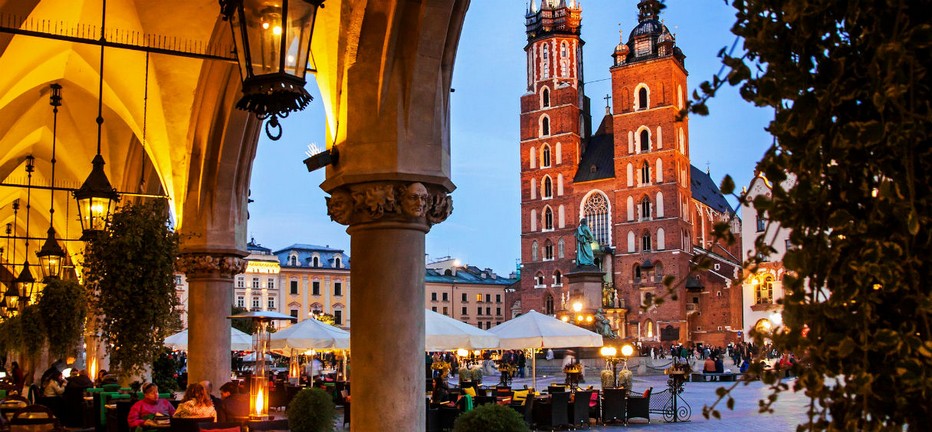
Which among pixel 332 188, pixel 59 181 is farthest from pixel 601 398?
pixel 59 181

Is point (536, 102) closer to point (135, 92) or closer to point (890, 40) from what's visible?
point (135, 92)

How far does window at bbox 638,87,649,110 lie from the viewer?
70125 millimetres

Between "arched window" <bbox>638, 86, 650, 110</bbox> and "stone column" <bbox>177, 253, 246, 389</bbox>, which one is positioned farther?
"arched window" <bbox>638, 86, 650, 110</bbox>

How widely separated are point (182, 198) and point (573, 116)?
63.2m

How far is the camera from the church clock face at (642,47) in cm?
7139

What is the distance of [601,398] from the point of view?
18109mm

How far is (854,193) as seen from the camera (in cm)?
182

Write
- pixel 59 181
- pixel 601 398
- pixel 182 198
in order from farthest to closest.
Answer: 1. pixel 59 181
2. pixel 601 398
3. pixel 182 198

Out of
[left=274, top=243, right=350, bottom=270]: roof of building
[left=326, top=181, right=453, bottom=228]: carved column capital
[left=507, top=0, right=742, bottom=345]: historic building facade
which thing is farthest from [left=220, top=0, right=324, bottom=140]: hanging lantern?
[left=274, top=243, right=350, bottom=270]: roof of building

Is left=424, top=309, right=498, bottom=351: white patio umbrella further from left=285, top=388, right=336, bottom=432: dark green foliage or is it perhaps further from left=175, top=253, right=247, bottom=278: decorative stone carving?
left=175, top=253, right=247, bottom=278: decorative stone carving

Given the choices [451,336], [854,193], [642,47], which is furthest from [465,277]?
[854,193]

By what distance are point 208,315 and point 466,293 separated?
82.9 meters

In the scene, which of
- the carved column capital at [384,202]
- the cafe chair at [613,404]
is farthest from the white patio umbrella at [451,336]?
the carved column capital at [384,202]

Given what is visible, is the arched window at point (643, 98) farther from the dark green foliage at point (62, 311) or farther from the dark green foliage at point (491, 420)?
the dark green foliage at point (491, 420)
